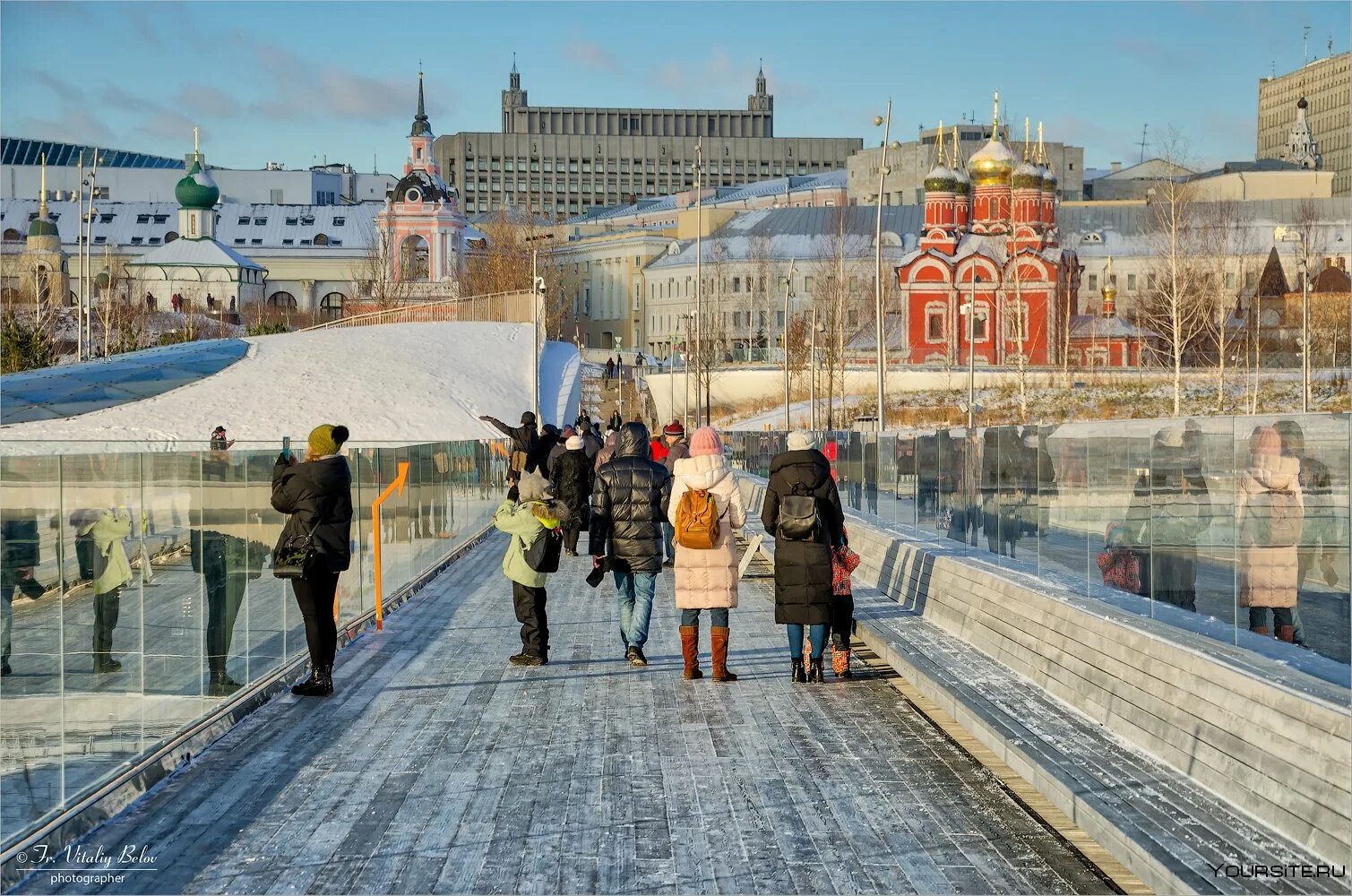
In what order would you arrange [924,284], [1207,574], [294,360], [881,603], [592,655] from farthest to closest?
[924,284]
[294,360]
[881,603]
[592,655]
[1207,574]

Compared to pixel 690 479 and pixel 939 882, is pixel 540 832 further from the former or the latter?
pixel 690 479

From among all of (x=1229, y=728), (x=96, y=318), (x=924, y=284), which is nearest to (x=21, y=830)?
(x=1229, y=728)

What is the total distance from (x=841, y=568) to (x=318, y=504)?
3.92 m

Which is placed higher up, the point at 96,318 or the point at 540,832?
the point at 96,318

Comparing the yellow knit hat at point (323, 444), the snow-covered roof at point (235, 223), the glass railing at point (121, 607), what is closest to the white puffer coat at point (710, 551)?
the yellow knit hat at point (323, 444)

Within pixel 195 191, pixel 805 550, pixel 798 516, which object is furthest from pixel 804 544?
pixel 195 191

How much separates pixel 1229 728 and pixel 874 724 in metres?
3.83

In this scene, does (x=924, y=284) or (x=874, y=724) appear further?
(x=924, y=284)

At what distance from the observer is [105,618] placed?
9.70 m

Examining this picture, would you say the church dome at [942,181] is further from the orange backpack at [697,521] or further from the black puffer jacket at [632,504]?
the orange backpack at [697,521]

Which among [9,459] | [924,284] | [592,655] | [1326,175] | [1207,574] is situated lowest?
[592,655]

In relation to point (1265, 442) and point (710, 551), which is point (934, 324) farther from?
point (1265, 442)

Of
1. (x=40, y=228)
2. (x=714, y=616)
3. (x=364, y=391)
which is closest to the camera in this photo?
(x=714, y=616)

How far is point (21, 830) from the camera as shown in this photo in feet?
27.1
